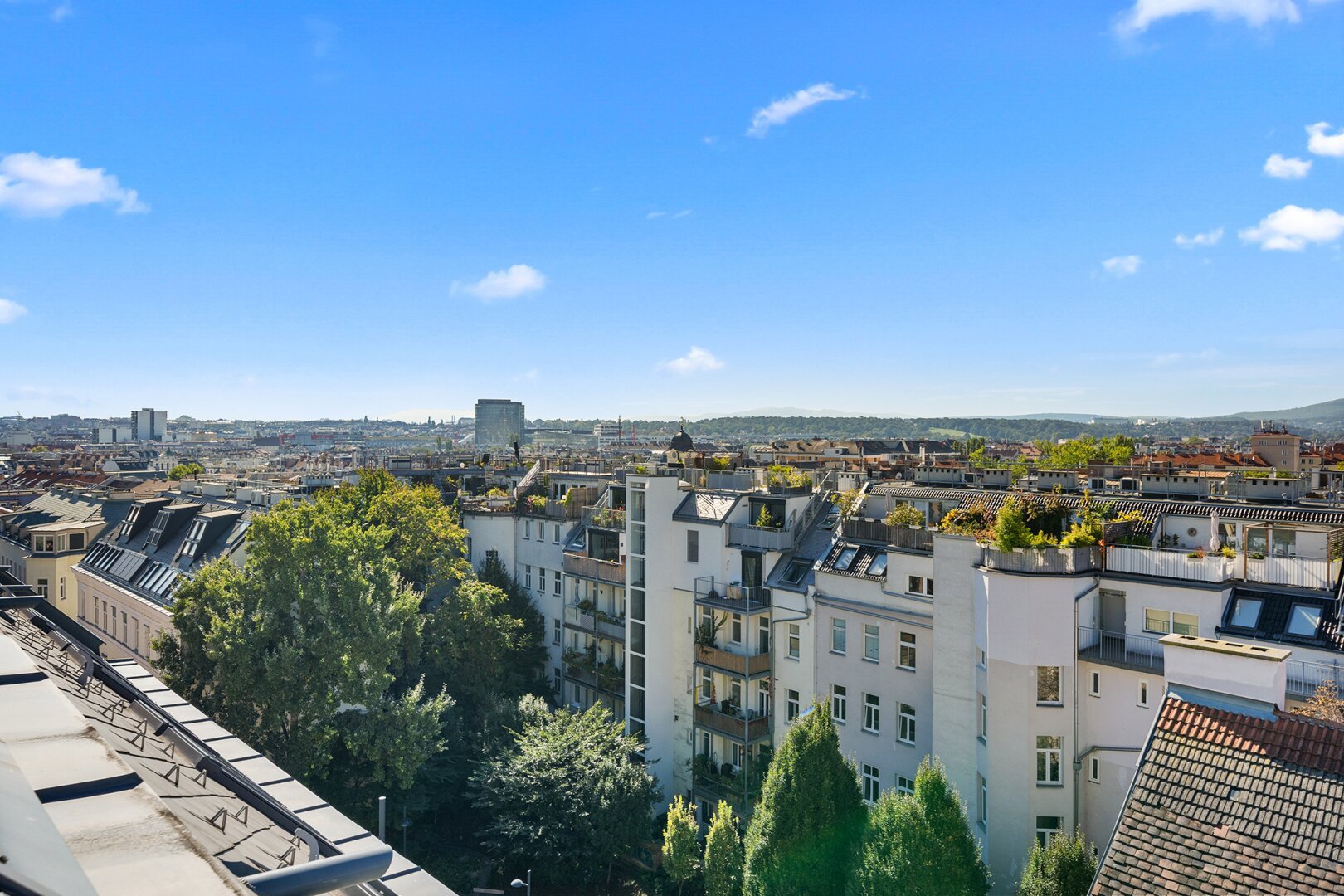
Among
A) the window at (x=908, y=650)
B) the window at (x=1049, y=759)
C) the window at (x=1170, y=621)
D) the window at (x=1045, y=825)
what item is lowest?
the window at (x=1045, y=825)

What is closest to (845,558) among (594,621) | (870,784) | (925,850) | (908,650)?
(908,650)

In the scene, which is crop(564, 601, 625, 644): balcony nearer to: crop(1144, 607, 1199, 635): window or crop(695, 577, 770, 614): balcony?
crop(695, 577, 770, 614): balcony

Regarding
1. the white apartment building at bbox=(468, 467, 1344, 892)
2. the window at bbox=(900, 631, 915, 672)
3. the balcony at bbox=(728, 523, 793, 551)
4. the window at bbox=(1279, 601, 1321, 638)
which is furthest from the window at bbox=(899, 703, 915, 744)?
the window at bbox=(1279, 601, 1321, 638)

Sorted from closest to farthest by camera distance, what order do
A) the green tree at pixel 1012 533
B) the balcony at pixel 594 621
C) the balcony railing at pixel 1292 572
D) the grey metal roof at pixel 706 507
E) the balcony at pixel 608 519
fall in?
the balcony railing at pixel 1292 572, the green tree at pixel 1012 533, the grey metal roof at pixel 706 507, the balcony at pixel 594 621, the balcony at pixel 608 519

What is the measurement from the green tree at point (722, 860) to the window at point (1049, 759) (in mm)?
10235

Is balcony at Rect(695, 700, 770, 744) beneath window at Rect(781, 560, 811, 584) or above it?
beneath

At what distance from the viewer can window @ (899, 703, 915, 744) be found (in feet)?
96.6

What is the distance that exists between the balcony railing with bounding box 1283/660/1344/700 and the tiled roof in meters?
9.31

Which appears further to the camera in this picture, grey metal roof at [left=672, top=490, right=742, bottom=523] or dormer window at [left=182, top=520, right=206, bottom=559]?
dormer window at [left=182, top=520, right=206, bottom=559]

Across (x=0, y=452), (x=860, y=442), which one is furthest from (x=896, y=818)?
(x=0, y=452)

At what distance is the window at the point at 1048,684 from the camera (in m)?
23.7

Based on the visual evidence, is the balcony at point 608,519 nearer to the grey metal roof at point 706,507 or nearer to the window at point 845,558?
the grey metal roof at point 706,507

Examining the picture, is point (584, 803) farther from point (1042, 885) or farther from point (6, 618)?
point (6, 618)

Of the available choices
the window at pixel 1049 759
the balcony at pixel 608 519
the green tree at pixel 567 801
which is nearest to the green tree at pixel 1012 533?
the window at pixel 1049 759
